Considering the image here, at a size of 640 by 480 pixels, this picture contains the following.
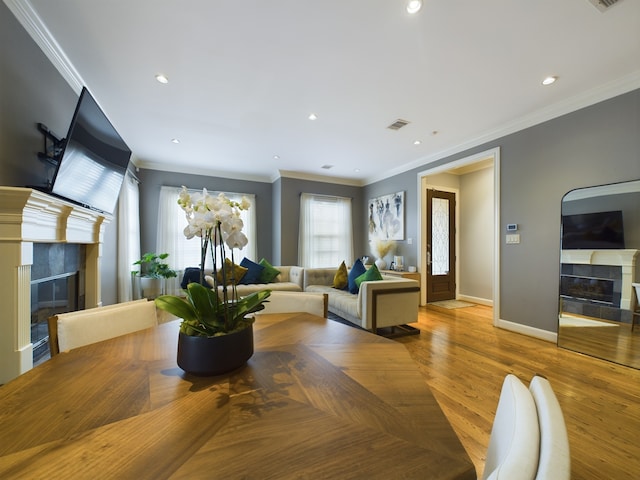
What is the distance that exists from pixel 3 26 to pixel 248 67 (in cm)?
151

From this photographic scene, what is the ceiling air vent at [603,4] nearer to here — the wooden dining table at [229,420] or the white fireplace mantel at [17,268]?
the wooden dining table at [229,420]

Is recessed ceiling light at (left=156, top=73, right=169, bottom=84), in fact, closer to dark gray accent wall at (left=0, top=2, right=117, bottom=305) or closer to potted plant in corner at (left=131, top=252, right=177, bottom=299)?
dark gray accent wall at (left=0, top=2, right=117, bottom=305)

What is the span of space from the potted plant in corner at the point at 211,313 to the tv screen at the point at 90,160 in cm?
168

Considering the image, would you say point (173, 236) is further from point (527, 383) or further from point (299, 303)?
point (527, 383)

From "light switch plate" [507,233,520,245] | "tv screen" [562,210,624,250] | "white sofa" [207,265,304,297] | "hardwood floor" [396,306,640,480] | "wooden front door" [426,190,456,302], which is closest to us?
"hardwood floor" [396,306,640,480]

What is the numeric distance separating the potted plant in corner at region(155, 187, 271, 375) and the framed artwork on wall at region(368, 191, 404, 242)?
4.62 meters

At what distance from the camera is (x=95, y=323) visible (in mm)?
1196

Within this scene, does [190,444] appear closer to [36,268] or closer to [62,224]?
[36,268]

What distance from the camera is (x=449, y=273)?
207 inches

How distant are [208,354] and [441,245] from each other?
5.24 meters

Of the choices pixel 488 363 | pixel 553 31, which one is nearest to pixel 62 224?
pixel 488 363

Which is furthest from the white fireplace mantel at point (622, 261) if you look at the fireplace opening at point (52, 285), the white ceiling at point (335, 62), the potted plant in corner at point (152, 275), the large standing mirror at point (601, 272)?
the potted plant in corner at point (152, 275)

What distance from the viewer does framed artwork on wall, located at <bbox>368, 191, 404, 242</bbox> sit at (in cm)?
513

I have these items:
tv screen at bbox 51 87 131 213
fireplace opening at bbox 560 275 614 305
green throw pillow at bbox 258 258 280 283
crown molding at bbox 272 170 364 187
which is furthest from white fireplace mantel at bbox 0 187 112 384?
fireplace opening at bbox 560 275 614 305
